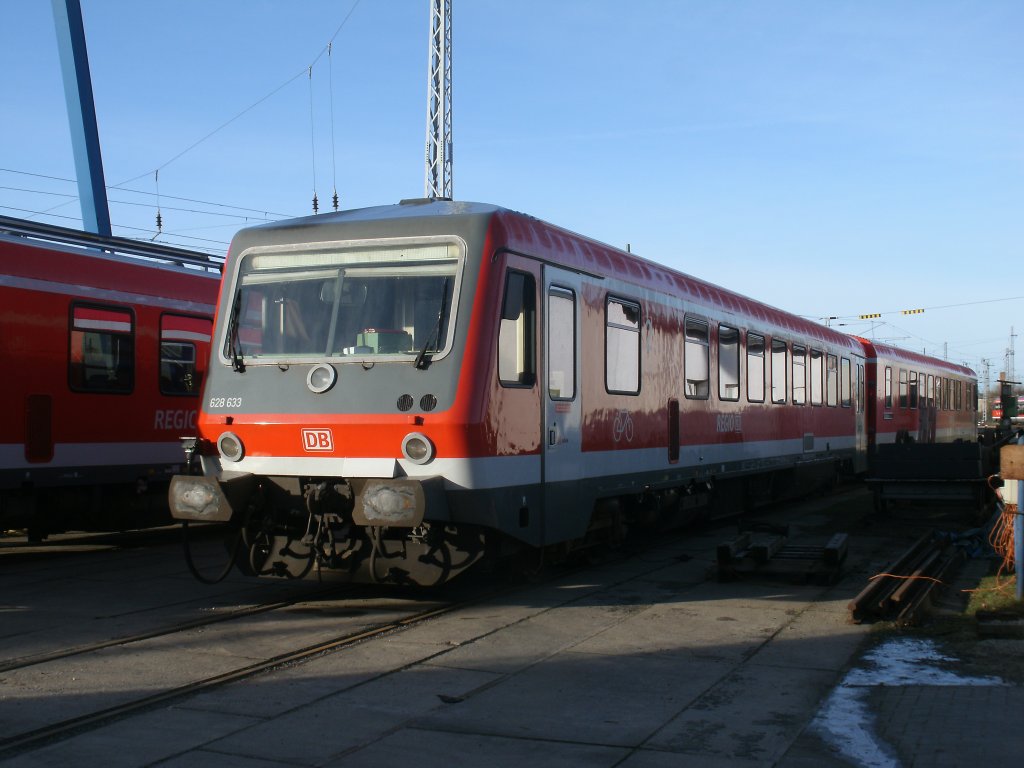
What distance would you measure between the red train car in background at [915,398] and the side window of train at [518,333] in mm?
13490

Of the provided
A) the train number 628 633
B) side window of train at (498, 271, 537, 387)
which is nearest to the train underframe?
the train number 628 633

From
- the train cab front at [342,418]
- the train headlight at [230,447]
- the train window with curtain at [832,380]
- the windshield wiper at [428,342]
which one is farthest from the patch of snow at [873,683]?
the train window with curtain at [832,380]

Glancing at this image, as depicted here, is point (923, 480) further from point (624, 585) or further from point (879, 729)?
point (879, 729)

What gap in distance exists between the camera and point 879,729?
225 inches

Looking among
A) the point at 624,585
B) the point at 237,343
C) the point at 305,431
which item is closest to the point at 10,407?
the point at 237,343

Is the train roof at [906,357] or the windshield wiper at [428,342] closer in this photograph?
the windshield wiper at [428,342]

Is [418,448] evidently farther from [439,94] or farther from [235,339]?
[439,94]

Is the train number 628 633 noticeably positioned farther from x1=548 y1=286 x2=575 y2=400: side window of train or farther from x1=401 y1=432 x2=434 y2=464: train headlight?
x1=548 y1=286 x2=575 y2=400: side window of train

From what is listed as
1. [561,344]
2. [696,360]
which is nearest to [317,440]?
[561,344]

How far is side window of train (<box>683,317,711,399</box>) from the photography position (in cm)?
1283

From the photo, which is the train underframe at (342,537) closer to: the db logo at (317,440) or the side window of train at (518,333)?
the db logo at (317,440)

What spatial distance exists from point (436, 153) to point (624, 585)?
18.5 meters

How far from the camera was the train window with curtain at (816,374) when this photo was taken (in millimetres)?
18828

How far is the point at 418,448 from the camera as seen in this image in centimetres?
834
